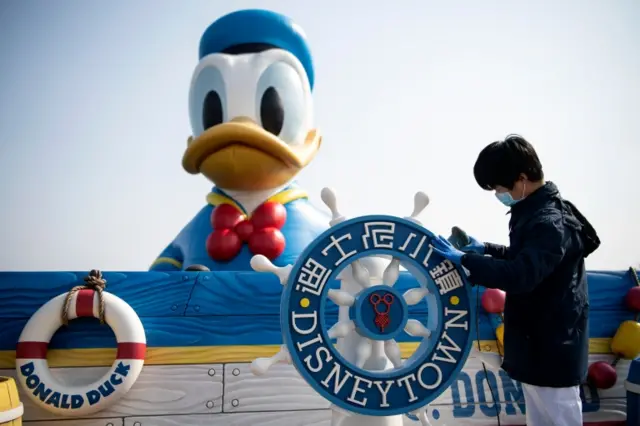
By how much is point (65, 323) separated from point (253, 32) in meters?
2.48

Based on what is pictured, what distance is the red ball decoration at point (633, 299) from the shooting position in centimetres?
296

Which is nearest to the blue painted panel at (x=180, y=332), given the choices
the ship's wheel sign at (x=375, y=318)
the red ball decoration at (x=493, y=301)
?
the red ball decoration at (x=493, y=301)

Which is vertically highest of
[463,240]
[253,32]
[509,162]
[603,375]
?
[253,32]

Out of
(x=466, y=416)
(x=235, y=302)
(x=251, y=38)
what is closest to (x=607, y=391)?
(x=466, y=416)

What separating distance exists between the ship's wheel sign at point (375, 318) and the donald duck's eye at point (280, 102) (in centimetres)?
212

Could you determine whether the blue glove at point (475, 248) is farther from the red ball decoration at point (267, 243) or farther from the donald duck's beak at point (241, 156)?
the donald duck's beak at point (241, 156)

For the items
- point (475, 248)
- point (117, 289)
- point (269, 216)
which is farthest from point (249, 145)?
point (475, 248)

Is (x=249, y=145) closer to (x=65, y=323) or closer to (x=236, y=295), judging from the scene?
(x=236, y=295)

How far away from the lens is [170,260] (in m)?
3.92

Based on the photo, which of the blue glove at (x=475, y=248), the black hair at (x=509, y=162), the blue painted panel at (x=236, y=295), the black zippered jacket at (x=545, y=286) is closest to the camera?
the black zippered jacket at (x=545, y=286)

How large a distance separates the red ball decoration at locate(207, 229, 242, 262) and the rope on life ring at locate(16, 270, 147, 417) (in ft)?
3.52

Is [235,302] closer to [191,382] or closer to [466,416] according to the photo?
[191,382]

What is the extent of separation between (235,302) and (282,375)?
1.39 ft

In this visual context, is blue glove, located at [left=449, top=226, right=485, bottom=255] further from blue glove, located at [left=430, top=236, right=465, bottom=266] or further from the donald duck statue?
the donald duck statue
